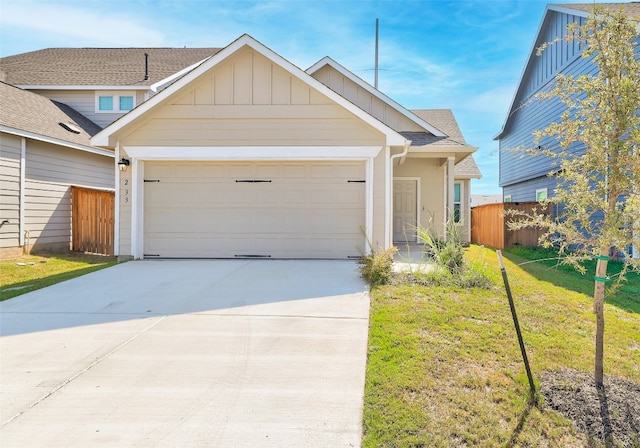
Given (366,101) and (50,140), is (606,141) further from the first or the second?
(50,140)

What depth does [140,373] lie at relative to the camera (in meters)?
3.26

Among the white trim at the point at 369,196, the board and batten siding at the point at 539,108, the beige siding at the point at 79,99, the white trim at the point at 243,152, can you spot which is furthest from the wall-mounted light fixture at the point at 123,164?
the board and batten siding at the point at 539,108

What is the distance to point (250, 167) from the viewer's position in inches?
337

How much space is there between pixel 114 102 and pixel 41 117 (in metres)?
3.46

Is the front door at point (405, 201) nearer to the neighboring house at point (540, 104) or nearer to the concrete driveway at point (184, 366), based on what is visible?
the neighboring house at point (540, 104)

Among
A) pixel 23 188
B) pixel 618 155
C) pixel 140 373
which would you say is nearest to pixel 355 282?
pixel 140 373

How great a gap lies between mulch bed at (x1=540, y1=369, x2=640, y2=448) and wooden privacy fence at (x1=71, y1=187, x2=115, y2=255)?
1041 cm

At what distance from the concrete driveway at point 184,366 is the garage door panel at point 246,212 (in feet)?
8.48

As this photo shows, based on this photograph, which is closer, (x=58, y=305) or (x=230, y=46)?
(x=58, y=305)

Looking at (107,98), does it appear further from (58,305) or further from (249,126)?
(58,305)

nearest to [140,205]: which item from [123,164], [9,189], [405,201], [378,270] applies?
[123,164]

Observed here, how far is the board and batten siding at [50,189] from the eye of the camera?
10.1 m

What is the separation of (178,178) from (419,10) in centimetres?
954

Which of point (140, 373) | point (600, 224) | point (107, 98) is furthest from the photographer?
point (107, 98)
